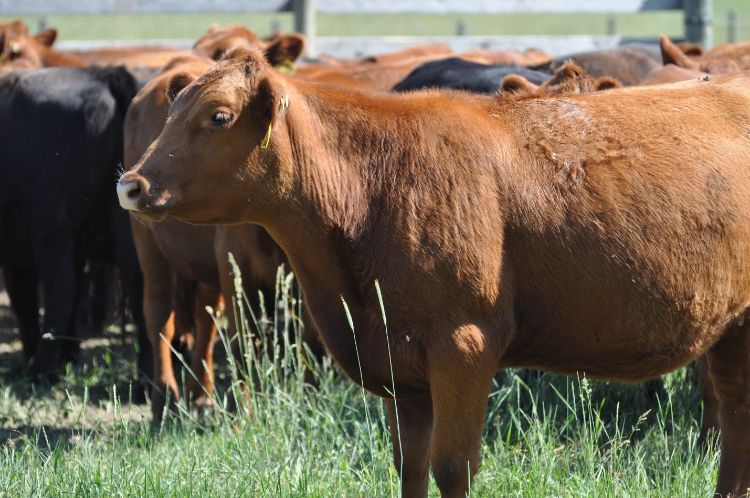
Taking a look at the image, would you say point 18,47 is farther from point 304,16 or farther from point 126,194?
point 126,194

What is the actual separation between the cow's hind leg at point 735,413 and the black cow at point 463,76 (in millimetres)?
3361

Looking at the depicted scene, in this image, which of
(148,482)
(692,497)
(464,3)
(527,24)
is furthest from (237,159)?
(527,24)

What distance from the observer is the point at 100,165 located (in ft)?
24.6

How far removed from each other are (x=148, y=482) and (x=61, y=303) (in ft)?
11.5

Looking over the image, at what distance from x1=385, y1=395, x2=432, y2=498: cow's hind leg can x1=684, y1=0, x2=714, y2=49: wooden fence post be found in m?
8.27

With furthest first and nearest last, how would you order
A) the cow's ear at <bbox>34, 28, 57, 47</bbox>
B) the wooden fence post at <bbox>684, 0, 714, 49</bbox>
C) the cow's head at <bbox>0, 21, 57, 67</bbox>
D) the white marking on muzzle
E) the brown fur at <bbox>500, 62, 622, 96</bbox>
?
the cow's ear at <bbox>34, 28, 57, 47</bbox>
the wooden fence post at <bbox>684, 0, 714, 49</bbox>
the cow's head at <bbox>0, 21, 57, 67</bbox>
the brown fur at <bbox>500, 62, 622, 96</bbox>
the white marking on muzzle

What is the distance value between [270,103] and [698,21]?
8.78 m

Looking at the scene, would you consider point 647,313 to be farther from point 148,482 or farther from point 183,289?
point 183,289

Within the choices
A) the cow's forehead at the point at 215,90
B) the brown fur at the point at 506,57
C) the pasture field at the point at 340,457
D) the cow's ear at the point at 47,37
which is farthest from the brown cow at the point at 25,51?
the cow's forehead at the point at 215,90

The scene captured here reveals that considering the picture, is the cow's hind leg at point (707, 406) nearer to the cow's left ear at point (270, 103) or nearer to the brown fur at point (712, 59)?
the brown fur at point (712, 59)

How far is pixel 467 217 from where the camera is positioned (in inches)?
152

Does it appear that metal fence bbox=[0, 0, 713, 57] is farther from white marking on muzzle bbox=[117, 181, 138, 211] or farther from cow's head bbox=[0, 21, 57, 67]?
white marking on muzzle bbox=[117, 181, 138, 211]

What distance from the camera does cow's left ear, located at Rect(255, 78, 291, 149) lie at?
12.3 feet

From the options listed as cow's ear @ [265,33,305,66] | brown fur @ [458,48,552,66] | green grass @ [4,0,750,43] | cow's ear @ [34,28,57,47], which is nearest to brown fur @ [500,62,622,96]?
cow's ear @ [265,33,305,66]
